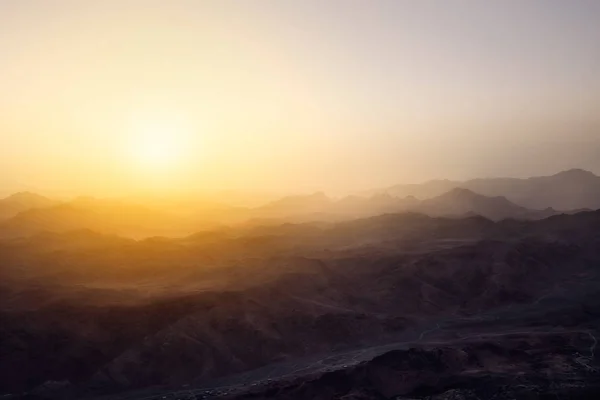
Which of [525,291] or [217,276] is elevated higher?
[217,276]

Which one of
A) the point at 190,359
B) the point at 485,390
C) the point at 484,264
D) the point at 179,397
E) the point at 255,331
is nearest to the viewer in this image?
the point at 485,390

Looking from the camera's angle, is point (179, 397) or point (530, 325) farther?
point (530, 325)

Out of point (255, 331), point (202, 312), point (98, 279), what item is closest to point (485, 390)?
point (255, 331)

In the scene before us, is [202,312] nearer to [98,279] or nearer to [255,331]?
[255,331]

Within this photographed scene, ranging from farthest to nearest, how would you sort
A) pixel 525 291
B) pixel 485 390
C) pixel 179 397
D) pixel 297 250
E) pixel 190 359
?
1. pixel 297 250
2. pixel 525 291
3. pixel 190 359
4. pixel 179 397
5. pixel 485 390

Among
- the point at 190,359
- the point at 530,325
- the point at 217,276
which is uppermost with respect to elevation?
the point at 217,276

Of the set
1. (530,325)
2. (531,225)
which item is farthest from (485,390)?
(531,225)
